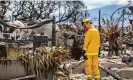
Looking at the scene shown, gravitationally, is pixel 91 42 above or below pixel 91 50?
above

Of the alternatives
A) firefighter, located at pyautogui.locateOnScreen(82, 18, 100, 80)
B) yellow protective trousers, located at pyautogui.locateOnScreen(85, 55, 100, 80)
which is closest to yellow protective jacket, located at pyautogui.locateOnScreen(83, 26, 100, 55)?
firefighter, located at pyautogui.locateOnScreen(82, 18, 100, 80)

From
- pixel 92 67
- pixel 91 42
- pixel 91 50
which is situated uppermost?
pixel 91 42

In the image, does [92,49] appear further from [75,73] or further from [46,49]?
[75,73]

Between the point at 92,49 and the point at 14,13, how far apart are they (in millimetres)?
30428

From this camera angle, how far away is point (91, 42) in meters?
11.0

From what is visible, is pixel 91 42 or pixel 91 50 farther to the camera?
pixel 91 50

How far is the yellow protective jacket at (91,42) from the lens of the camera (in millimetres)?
10844

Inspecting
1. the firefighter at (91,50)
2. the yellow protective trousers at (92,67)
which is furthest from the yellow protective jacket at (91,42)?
the yellow protective trousers at (92,67)

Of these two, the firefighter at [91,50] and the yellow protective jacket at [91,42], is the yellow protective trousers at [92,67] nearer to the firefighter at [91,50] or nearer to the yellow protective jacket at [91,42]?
the firefighter at [91,50]

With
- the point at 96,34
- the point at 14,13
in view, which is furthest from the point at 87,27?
the point at 14,13

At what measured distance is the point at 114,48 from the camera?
23.6 metres

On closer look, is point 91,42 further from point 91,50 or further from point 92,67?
point 92,67

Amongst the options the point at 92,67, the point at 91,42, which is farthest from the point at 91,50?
the point at 92,67

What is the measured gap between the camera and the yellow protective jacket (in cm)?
1084
